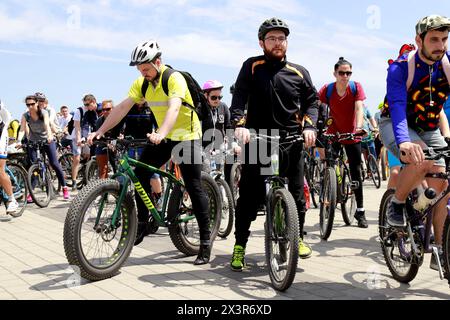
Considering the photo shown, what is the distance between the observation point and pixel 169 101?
15.6 feet

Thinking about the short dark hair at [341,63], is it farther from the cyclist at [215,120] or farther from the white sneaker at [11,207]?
the white sneaker at [11,207]

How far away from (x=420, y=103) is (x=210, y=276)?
237 centimetres

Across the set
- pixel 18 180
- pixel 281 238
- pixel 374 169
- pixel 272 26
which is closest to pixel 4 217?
pixel 18 180

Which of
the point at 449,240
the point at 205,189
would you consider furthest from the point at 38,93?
the point at 449,240

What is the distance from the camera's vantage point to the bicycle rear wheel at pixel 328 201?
6238 mm

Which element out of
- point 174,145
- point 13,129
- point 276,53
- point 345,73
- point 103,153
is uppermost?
point 345,73

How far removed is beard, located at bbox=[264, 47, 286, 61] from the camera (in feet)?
15.1

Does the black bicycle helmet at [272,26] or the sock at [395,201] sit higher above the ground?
the black bicycle helmet at [272,26]

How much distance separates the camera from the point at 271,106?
4.75 metres

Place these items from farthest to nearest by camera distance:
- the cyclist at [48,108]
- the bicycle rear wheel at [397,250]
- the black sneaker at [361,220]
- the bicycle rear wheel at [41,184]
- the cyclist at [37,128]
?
the cyclist at [48,108]
the cyclist at [37,128]
the bicycle rear wheel at [41,184]
the black sneaker at [361,220]
the bicycle rear wheel at [397,250]

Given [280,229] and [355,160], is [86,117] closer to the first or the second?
[355,160]

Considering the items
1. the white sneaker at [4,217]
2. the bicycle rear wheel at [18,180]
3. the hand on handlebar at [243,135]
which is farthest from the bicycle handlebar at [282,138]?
the bicycle rear wheel at [18,180]

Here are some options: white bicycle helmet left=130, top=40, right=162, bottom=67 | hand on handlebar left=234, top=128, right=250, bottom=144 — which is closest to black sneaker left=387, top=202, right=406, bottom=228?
hand on handlebar left=234, top=128, right=250, bottom=144
